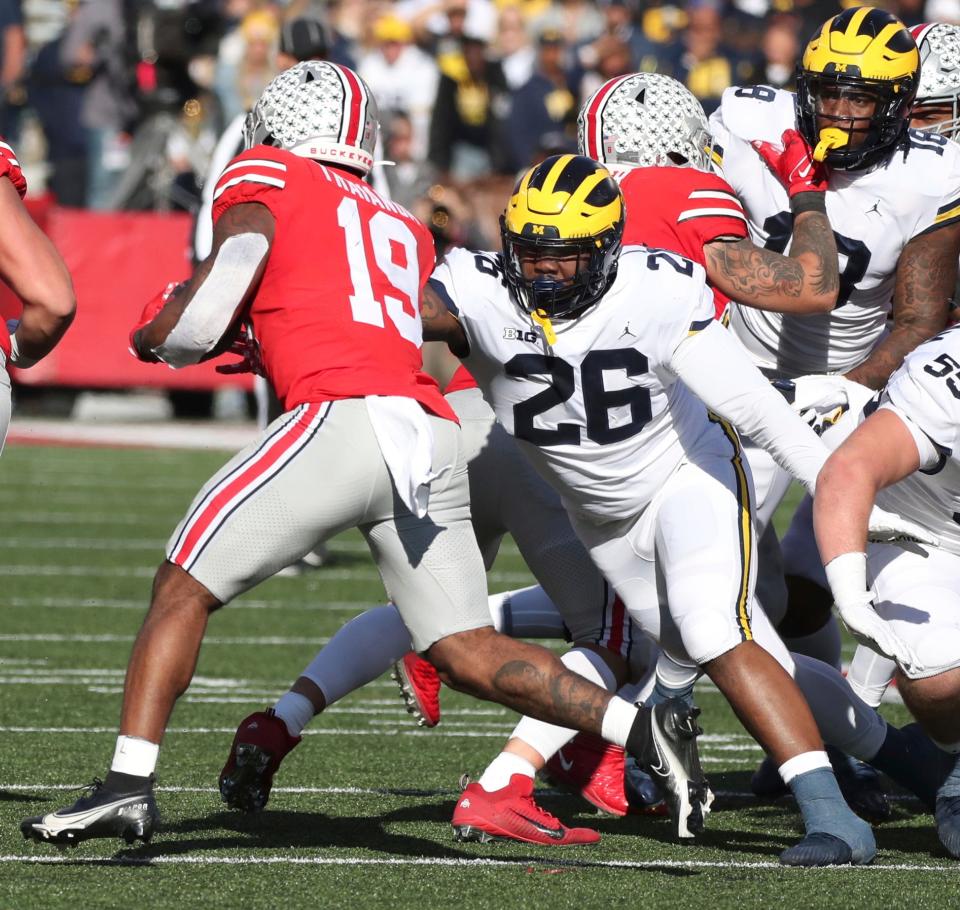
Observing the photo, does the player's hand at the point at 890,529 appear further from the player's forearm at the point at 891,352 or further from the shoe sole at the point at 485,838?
the shoe sole at the point at 485,838

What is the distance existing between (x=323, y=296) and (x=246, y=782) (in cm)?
119

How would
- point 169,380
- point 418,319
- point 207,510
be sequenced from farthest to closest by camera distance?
point 169,380 < point 418,319 < point 207,510

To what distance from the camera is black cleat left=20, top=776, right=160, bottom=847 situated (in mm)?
3906

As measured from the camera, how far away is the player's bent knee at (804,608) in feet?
18.6

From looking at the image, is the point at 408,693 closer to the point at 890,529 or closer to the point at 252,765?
the point at 252,765

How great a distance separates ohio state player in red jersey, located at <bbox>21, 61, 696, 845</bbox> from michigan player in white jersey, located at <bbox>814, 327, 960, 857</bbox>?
502mm

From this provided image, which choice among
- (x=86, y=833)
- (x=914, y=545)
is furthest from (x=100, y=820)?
(x=914, y=545)

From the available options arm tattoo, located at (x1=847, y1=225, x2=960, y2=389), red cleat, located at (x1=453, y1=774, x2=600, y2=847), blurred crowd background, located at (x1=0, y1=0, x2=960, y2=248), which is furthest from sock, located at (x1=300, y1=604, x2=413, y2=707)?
blurred crowd background, located at (x1=0, y1=0, x2=960, y2=248)

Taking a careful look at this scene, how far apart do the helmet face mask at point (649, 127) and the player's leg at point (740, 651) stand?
1.06 m

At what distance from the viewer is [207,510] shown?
13.5ft

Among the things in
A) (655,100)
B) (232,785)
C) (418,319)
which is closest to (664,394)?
(418,319)

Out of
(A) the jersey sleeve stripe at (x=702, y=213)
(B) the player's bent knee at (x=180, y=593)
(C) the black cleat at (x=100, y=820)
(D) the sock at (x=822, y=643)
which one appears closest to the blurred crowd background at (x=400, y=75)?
(D) the sock at (x=822, y=643)

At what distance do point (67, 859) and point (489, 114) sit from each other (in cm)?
1280

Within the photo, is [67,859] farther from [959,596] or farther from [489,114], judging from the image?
[489,114]
